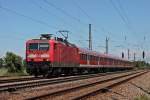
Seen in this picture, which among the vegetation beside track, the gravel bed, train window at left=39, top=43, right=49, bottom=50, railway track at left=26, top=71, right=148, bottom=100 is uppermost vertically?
train window at left=39, top=43, right=49, bottom=50

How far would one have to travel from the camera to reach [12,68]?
4294cm

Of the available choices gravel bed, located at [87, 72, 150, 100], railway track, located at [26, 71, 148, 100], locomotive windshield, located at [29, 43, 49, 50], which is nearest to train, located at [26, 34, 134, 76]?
locomotive windshield, located at [29, 43, 49, 50]

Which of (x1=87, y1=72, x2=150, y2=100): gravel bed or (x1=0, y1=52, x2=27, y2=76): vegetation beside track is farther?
(x1=0, y1=52, x2=27, y2=76): vegetation beside track

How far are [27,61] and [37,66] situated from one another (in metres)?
1.22

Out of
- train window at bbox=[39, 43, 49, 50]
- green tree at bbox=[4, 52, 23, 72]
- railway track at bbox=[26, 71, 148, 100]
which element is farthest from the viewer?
green tree at bbox=[4, 52, 23, 72]

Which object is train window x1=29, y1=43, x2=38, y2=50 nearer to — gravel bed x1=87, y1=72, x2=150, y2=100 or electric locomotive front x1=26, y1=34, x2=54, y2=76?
electric locomotive front x1=26, y1=34, x2=54, y2=76

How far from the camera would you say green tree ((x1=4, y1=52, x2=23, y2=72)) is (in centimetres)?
4278

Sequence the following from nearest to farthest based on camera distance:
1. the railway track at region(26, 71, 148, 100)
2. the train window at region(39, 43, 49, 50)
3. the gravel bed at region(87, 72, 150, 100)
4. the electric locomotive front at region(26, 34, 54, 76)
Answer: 1. the railway track at region(26, 71, 148, 100)
2. the gravel bed at region(87, 72, 150, 100)
3. the electric locomotive front at region(26, 34, 54, 76)
4. the train window at region(39, 43, 49, 50)

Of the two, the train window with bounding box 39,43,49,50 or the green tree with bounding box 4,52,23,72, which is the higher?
the train window with bounding box 39,43,49,50

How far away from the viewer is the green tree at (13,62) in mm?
42781

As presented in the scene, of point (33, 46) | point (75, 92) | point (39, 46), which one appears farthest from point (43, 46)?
point (75, 92)

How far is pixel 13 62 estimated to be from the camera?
141ft

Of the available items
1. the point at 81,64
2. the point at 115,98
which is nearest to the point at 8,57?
the point at 81,64

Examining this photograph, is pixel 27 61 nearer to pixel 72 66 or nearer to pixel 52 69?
pixel 52 69
